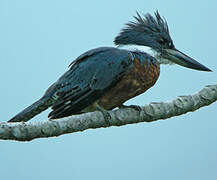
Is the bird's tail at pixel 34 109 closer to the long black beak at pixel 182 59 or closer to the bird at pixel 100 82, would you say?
the bird at pixel 100 82

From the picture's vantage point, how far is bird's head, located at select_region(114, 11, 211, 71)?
346 centimetres

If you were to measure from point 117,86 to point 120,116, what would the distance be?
30 centimetres

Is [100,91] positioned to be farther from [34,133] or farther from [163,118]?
[34,133]

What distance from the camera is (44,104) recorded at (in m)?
2.98

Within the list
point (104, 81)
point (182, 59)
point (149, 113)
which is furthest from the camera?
point (182, 59)

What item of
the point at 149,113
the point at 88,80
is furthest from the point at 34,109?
the point at 149,113

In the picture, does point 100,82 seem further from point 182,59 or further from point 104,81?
point 182,59

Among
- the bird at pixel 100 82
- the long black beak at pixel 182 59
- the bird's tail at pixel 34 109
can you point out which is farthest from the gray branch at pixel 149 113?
the long black beak at pixel 182 59

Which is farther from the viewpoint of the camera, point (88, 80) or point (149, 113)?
point (88, 80)

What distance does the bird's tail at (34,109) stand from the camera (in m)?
2.86

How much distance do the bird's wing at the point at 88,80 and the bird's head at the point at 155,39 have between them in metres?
0.31

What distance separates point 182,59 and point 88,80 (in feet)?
2.64

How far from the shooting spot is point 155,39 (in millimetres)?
3506

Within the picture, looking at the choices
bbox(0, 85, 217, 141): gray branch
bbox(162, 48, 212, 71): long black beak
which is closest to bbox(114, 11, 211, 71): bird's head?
bbox(162, 48, 212, 71): long black beak
